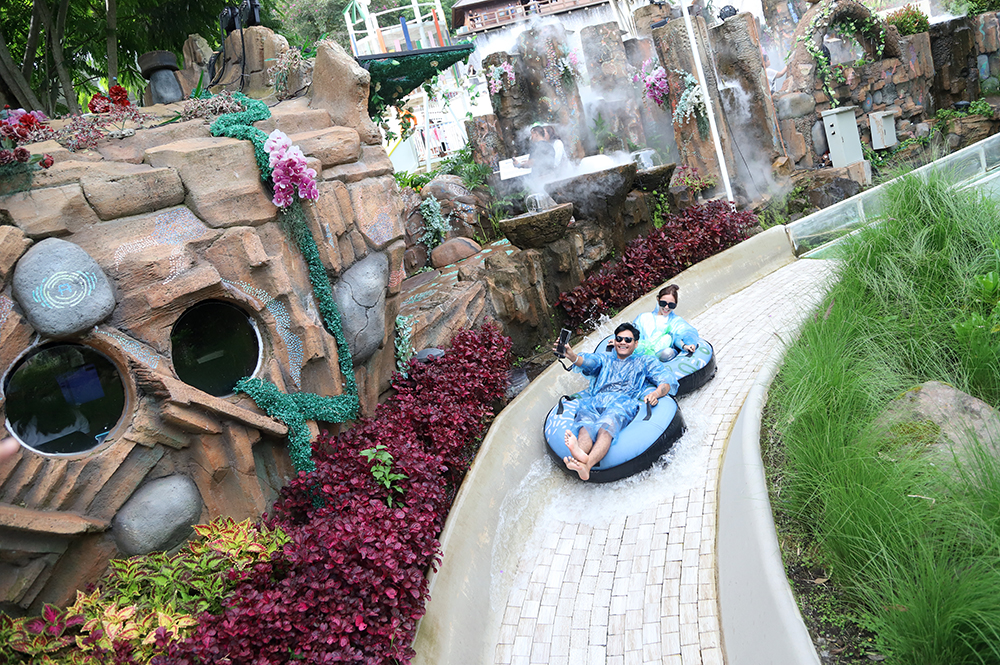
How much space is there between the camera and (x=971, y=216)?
4828mm

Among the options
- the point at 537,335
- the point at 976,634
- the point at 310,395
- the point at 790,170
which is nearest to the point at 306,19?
the point at 790,170

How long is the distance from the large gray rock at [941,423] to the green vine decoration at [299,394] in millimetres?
4055

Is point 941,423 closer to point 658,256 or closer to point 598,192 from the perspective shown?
point 658,256

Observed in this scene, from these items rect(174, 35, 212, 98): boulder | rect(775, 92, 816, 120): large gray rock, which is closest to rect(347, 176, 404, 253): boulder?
rect(174, 35, 212, 98): boulder

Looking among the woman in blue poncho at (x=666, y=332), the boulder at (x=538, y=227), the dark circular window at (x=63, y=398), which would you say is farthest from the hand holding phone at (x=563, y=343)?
the dark circular window at (x=63, y=398)

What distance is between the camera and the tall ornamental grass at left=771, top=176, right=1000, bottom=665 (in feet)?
8.51

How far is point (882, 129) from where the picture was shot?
1447 centimetres

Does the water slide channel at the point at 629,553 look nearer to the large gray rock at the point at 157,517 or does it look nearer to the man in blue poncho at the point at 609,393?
the man in blue poncho at the point at 609,393

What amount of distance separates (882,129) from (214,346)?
1503 centimetres

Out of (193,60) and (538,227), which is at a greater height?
(193,60)

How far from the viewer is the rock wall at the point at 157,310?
13.5 feet

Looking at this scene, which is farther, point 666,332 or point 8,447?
point 666,332

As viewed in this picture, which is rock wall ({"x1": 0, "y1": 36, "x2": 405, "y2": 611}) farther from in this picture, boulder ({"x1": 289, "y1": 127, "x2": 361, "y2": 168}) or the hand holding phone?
the hand holding phone

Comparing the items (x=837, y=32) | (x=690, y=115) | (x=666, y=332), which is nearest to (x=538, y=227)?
(x=666, y=332)
